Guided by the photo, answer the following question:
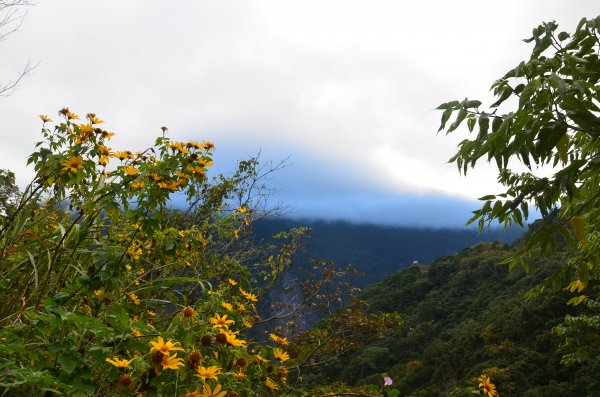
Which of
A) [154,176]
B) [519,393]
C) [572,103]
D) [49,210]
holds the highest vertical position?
[49,210]

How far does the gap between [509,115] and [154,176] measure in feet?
4.59

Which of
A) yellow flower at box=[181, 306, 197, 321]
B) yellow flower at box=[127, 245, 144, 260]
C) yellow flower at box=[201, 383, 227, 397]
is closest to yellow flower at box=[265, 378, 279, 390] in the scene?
yellow flower at box=[181, 306, 197, 321]

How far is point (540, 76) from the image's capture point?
4.99 ft

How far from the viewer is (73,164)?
2.14 metres

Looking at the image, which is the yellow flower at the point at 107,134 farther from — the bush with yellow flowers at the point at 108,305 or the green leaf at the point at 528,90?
the green leaf at the point at 528,90

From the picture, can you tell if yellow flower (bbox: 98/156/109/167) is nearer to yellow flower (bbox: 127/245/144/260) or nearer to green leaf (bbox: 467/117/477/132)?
yellow flower (bbox: 127/245/144/260)

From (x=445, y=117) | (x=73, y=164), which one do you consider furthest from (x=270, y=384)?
(x=73, y=164)

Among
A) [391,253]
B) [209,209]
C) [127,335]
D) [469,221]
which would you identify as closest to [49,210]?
[209,209]

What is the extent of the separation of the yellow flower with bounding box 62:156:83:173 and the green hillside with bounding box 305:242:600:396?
8636 mm

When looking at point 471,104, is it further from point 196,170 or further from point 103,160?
point 103,160

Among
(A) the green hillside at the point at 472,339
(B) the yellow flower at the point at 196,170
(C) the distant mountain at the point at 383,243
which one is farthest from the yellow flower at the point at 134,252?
(C) the distant mountain at the point at 383,243

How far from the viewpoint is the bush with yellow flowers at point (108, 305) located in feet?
4.21

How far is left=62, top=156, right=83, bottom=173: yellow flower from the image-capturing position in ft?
6.94

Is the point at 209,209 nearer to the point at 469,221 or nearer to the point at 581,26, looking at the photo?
the point at 469,221
